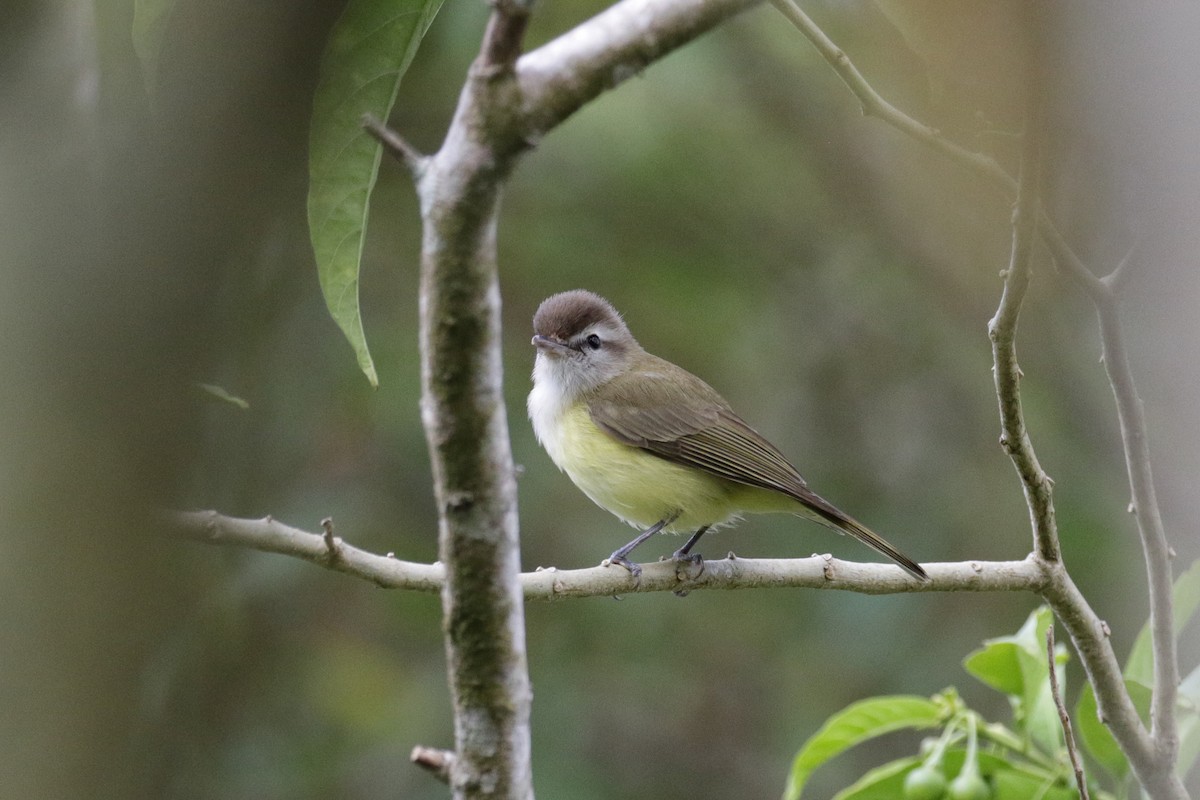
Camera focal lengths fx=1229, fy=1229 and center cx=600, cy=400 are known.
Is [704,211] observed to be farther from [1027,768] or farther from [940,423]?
[1027,768]

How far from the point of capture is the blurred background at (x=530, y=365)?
1.88m

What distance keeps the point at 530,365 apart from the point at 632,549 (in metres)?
2.52

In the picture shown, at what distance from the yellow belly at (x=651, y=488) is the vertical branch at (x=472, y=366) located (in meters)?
2.52

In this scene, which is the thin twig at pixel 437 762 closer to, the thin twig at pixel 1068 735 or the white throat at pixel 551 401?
the thin twig at pixel 1068 735

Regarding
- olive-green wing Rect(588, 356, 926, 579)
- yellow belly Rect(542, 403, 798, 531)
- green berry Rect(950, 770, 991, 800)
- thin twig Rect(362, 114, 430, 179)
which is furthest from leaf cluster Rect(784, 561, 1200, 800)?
thin twig Rect(362, 114, 430, 179)

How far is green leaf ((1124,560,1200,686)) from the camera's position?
3161 millimetres

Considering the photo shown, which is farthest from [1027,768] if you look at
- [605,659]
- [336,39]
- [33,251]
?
[605,659]

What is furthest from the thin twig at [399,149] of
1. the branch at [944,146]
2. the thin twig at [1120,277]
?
the thin twig at [1120,277]

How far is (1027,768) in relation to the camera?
3166 mm

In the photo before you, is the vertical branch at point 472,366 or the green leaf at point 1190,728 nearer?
the vertical branch at point 472,366

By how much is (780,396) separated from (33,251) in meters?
5.92

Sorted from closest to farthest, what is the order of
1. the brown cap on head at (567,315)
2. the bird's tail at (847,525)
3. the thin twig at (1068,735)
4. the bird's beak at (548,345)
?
the thin twig at (1068,735)
the bird's tail at (847,525)
the bird's beak at (548,345)
the brown cap on head at (567,315)

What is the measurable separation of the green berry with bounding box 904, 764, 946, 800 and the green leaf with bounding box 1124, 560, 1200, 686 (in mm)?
683

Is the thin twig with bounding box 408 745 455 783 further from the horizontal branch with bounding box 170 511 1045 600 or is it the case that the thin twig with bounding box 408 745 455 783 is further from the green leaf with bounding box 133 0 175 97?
the green leaf with bounding box 133 0 175 97
